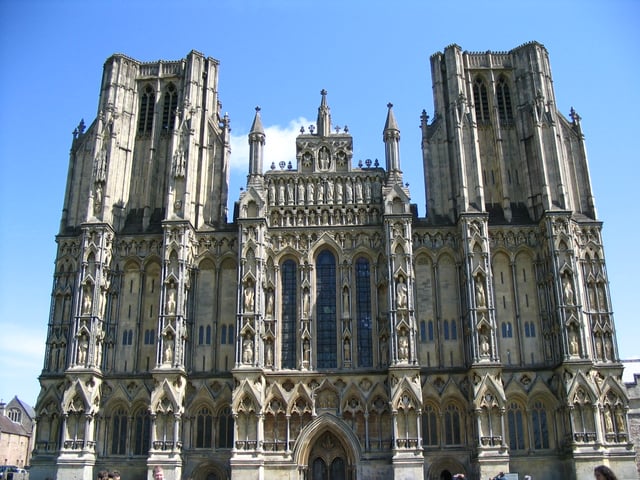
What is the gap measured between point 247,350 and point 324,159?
13.0 m

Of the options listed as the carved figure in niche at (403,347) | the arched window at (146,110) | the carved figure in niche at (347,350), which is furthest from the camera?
the arched window at (146,110)

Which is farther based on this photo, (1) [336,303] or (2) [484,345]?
(1) [336,303]

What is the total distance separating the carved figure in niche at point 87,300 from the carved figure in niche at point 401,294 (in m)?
17.3

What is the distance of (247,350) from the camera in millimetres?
37312

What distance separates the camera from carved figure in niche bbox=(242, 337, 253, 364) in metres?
37.1

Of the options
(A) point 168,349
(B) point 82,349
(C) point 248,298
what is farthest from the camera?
(C) point 248,298

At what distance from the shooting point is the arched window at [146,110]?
45250 mm

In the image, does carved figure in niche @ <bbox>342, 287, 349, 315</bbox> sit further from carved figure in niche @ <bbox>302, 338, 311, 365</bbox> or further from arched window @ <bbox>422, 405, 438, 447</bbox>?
arched window @ <bbox>422, 405, 438, 447</bbox>

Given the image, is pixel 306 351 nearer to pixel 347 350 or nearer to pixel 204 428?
pixel 347 350

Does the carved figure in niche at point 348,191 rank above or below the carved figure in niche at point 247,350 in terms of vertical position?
above

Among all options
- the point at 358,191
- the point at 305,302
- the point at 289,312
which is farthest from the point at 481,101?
the point at 289,312

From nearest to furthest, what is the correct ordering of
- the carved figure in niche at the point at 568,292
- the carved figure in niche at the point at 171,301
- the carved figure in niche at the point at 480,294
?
the carved figure in niche at the point at 568,292 < the carved figure in niche at the point at 480,294 < the carved figure in niche at the point at 171,301

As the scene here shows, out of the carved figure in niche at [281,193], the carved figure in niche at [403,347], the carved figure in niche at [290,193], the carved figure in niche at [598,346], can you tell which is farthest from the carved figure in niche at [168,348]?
the carved figure in niche at [598,346]

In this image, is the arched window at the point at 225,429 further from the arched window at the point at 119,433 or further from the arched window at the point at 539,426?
the arched window at the point at 539,426
